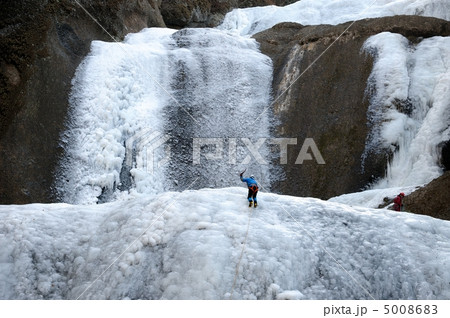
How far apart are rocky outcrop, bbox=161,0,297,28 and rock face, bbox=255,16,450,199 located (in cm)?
1159

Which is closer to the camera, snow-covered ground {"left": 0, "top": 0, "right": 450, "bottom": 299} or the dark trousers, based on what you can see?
A: snow-covered ground {"left": 0, "top": 0, "right": 450, "bottom": 299}

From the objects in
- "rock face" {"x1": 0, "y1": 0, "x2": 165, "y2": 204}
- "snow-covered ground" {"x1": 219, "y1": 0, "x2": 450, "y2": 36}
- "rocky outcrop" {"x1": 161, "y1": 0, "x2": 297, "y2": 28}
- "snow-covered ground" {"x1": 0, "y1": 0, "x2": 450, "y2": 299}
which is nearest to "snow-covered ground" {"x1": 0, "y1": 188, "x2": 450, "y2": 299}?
"snow-covered ground" {"x1": 0, "y1": 0, "x2": 450, "y2": 299}

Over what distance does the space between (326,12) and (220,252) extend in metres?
24.4

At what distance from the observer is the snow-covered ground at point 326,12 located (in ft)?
64.4

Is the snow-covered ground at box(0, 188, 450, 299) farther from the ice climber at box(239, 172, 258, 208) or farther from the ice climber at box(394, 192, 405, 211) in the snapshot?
the ice climber at box(394, 192, 405, 211)

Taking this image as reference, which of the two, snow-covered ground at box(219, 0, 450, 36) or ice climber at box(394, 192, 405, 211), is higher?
snow-covered ground at box(219, 0, 450, 36)

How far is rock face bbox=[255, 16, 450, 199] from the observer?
48.1 feet

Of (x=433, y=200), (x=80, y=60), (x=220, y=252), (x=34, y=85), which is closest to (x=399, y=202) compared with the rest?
(x=433, y=200)

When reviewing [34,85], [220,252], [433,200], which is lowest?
[220,252]

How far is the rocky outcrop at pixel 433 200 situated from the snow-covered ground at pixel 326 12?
12015 millimetres

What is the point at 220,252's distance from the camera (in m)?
5.32

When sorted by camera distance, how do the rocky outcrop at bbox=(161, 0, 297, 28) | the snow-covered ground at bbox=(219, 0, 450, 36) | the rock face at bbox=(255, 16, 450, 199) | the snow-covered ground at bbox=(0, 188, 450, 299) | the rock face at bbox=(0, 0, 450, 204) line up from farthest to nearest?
the rocky outcrop at bbox=(161, 0, 297, 28) < the snow-covered ground at bbox=(219, 0, 450, 36) < the rock face at bbox=(255, 16, 450, 199) < the rock face at bbox=(0, 0, 450, 204) < the snow-covered ground at bbox=(0, 188, 450, 299)

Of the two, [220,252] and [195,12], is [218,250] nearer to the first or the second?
[220,252]
